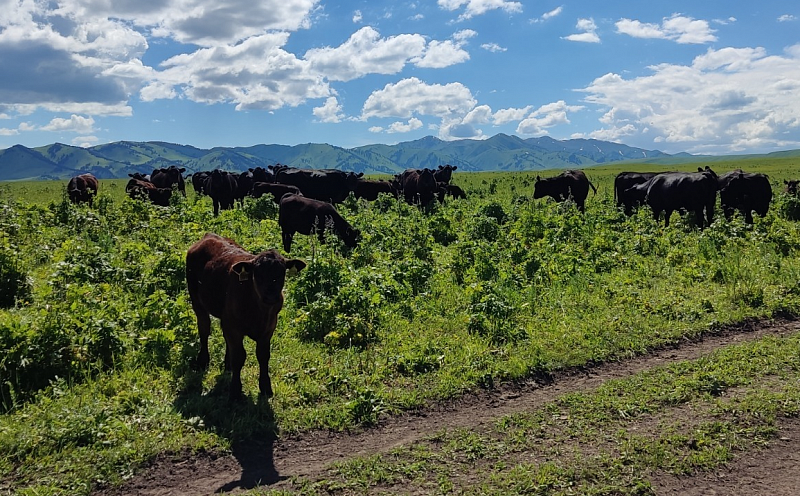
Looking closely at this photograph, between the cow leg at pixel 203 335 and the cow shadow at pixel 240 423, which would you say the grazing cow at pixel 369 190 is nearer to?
the cow leg at pixel 203 335

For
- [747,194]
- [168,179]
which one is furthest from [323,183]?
[747,194]

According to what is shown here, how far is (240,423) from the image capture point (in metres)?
6.11

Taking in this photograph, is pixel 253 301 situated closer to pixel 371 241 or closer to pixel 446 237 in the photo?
pixel 371 241

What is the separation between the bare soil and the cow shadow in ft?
0.06

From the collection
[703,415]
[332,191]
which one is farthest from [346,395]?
[332,191]

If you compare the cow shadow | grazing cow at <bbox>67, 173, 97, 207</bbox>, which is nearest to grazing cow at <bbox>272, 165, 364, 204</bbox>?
grazing cow at <bbox>67, 173, 97, 207</bbox>

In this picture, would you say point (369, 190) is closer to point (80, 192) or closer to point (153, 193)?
point (153, 193)

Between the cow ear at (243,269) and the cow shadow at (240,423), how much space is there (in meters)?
1.62

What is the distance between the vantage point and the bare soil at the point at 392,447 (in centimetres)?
502

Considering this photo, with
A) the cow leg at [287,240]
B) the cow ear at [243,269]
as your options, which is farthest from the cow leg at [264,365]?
the cow leg at [287,240]

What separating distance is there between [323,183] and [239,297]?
25.1 metres

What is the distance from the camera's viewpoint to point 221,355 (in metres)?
7.92

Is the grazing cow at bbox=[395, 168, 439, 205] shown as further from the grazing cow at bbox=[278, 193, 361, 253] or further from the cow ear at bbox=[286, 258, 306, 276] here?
the cow ear at bbox=[286, 258, 306, 276]

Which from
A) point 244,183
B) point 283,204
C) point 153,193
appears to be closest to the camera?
point 283,204
